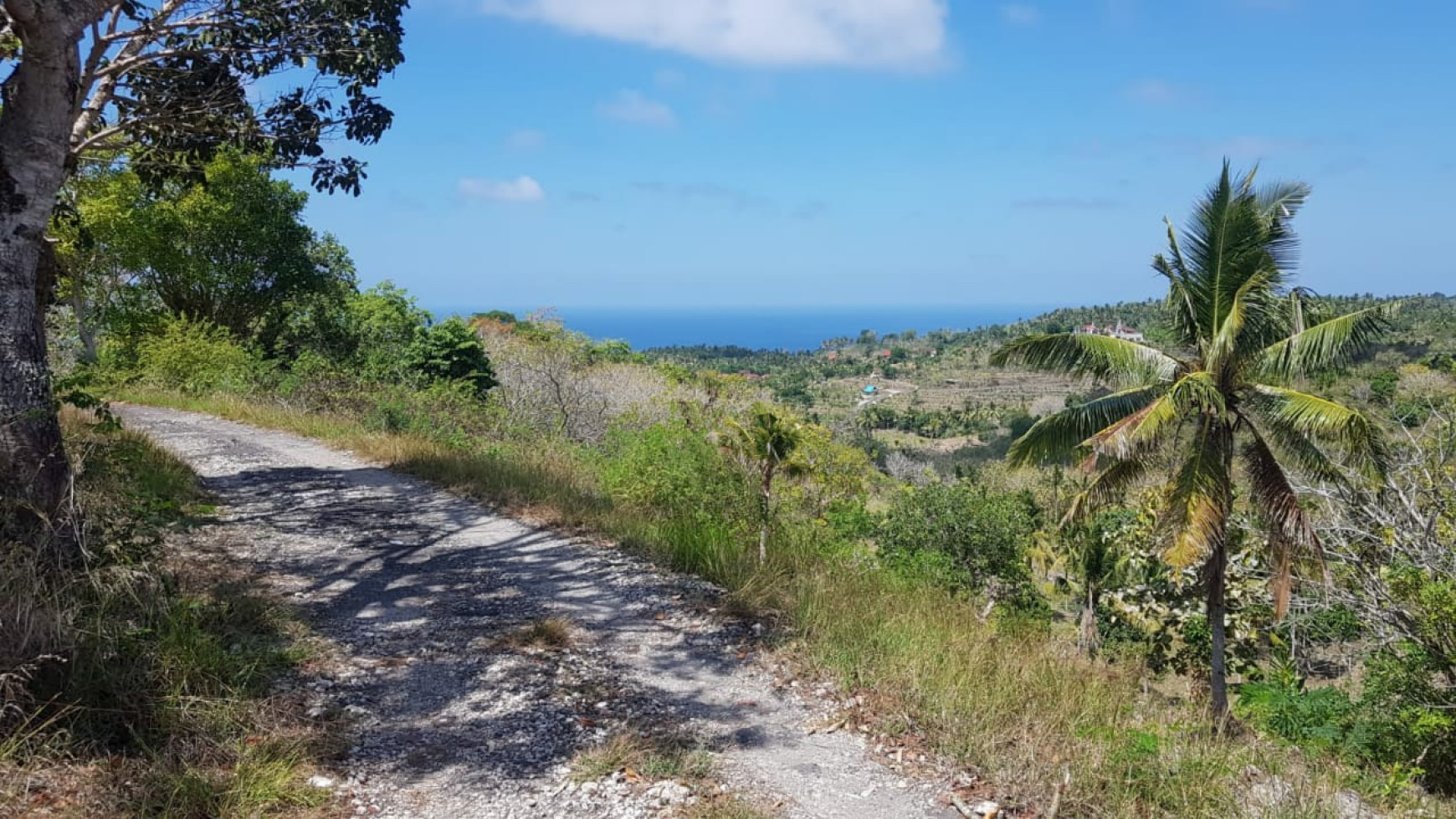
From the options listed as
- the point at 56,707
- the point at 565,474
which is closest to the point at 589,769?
the point at 56,707

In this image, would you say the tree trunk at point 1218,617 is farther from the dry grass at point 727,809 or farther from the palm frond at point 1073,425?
the dry grass at point 727,809

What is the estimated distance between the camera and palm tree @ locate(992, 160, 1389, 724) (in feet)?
31.8

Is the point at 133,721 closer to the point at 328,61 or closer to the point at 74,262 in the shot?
the point at 328,61

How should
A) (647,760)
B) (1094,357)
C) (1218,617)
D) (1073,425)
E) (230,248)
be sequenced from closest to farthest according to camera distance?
(647,760), (1094,357), (1073,425), (1218,617), (230,248)

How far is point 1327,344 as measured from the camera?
9602 mm

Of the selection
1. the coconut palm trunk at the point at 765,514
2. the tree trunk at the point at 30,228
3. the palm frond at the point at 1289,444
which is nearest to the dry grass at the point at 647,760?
the coconut palm trunk at the point at 765,514

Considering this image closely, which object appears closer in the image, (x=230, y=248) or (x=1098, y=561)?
(x=1098, y=561)

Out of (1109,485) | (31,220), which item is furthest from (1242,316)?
(31,220)

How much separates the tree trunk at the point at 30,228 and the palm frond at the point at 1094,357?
33.2ft

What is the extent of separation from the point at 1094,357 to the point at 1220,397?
1.73 metres

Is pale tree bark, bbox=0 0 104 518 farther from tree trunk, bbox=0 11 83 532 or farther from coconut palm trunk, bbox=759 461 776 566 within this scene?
coconut palm trunk, bbox=759 461 776 566

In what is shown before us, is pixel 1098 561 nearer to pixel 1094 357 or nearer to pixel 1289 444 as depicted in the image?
pixel 1289 444

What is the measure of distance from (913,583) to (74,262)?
83.2 ft

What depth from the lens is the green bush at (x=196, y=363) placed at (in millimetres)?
18750
